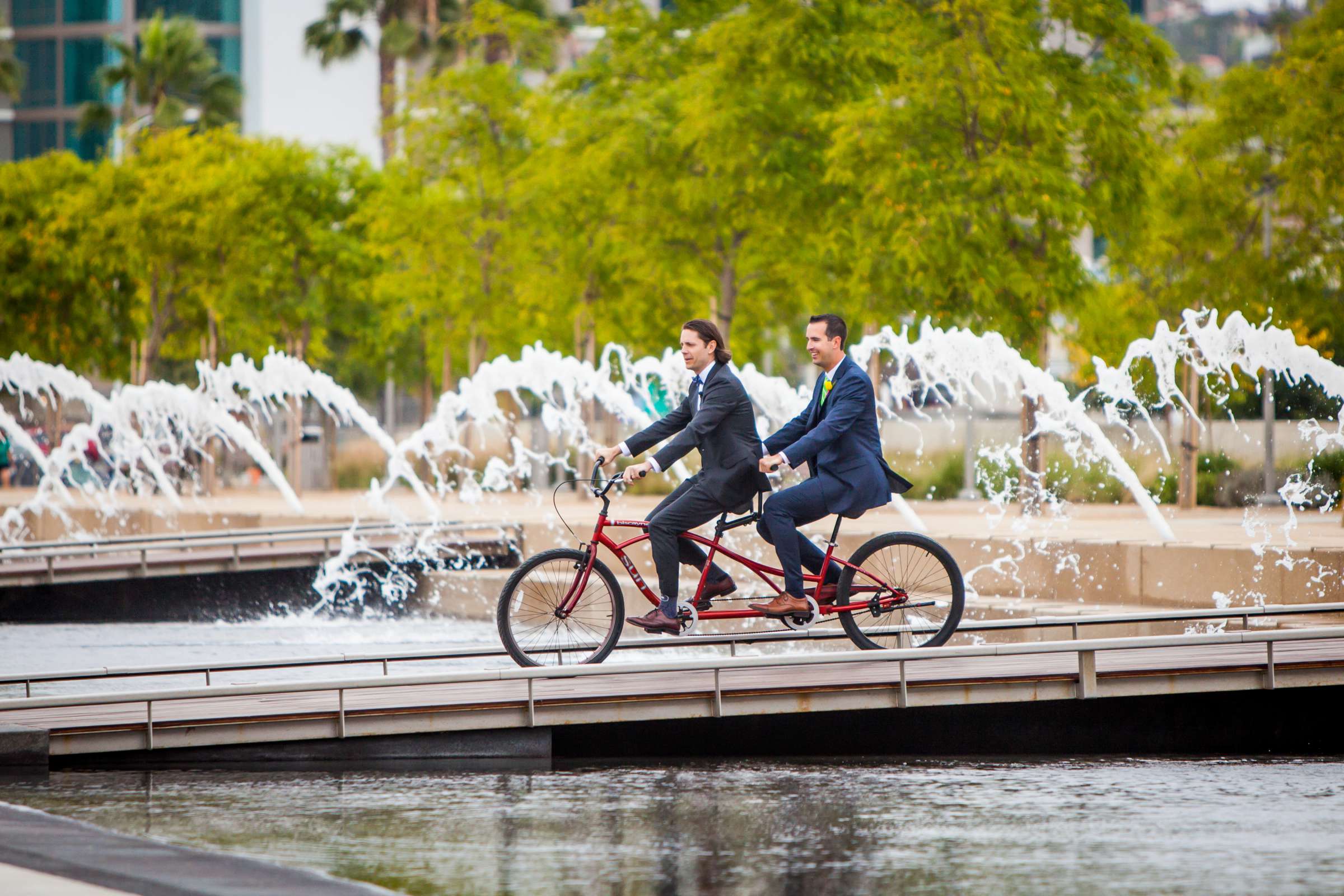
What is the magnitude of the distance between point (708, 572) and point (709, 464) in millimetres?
584

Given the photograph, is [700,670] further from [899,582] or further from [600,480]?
[899,582]

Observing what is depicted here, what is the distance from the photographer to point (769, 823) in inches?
295

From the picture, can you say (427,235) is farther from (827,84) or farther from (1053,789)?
(1053,789)

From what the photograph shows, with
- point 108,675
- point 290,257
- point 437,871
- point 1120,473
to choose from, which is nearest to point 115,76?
point 290,257

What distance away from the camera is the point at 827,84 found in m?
23.8

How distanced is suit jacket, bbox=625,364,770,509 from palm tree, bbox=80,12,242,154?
47.2m

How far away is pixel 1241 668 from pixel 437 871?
16.5 feet

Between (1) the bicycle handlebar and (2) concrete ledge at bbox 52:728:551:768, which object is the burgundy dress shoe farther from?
(2) concrete ledge at bbox 52:728:551:768

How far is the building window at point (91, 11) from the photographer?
72.1 metres

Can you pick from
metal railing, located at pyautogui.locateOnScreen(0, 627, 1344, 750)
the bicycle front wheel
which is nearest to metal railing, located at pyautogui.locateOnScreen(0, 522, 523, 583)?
the bicycle front wheel

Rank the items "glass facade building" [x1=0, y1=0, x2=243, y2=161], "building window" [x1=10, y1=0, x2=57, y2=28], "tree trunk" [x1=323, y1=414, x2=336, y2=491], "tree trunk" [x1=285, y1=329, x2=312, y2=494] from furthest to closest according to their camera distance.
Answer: "building window" [x1=10, y1=0, x2=57, y2=28]
"glass facade building" [x1=0, y1=0, x2=243, y2=161]
"tree trunk" [x1=323, y1=414, x2=336, y2=491]
"tree trunk" [x1=285, y1=329, x2=312, y2=494]

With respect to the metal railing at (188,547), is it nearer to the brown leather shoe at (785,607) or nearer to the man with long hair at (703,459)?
the man with long hair at (703,459)

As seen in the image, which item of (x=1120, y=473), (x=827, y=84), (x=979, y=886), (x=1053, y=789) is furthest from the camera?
(x=827, y=84)

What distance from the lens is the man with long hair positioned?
375 inches
